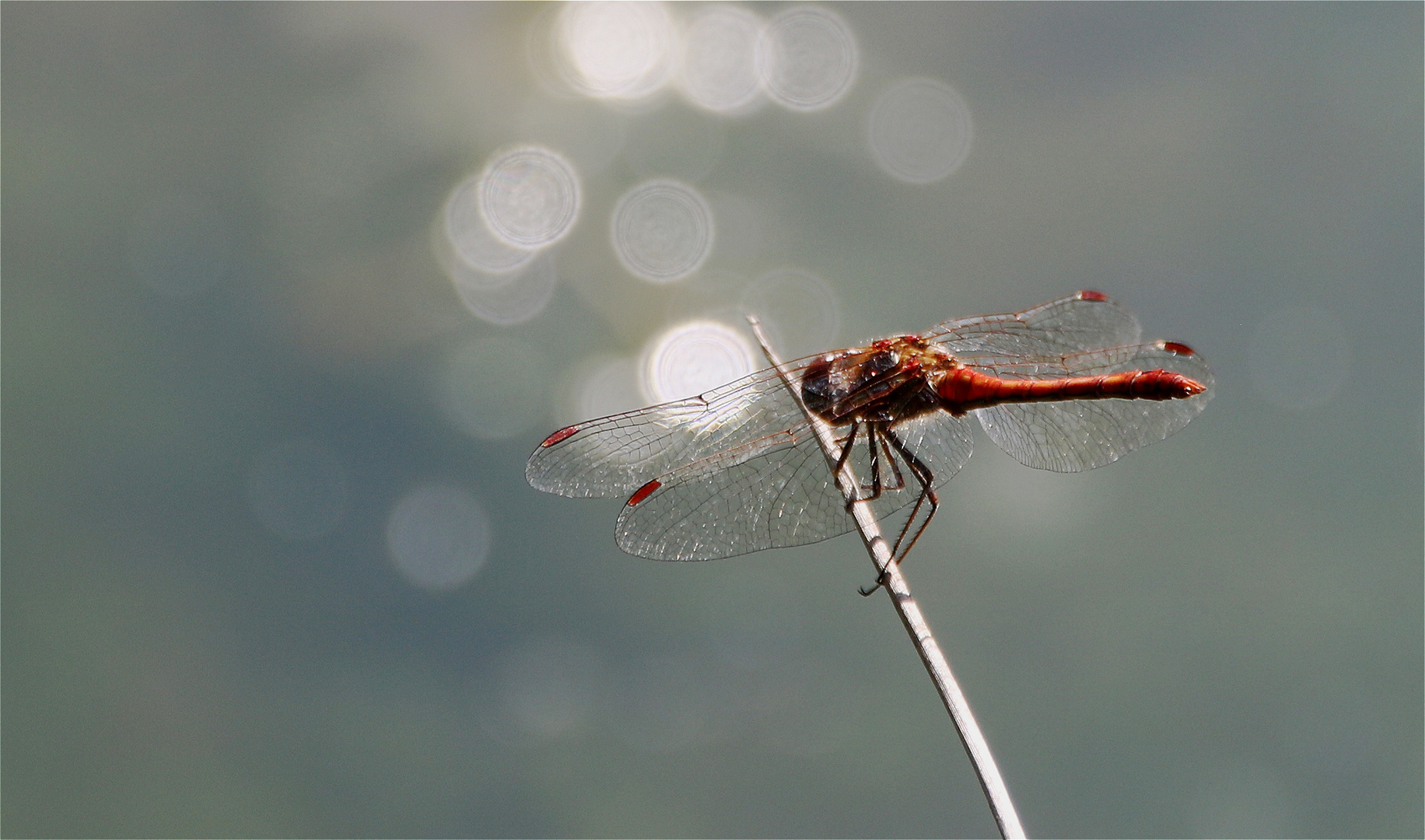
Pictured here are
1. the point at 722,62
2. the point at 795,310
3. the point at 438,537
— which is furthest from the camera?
the point at 722,62

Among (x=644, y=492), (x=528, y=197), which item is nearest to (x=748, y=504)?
(x=644, y=492)

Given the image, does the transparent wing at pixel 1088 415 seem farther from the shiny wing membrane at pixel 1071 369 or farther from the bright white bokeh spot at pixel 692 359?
the bright white bokeh spot at pixel 692 359

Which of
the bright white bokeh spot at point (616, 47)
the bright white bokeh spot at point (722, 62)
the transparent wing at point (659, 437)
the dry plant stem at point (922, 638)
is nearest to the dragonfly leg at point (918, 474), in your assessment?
the dry plant stem at point (922, 638)

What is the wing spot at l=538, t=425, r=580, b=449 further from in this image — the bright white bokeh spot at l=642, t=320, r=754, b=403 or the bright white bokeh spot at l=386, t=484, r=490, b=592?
the bright white bokeh spot at l=642, t=320, r=754, b=403

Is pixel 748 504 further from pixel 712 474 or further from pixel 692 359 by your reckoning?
pixel 692 359

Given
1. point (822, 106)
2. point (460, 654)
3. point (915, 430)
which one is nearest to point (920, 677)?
point (915, 430)

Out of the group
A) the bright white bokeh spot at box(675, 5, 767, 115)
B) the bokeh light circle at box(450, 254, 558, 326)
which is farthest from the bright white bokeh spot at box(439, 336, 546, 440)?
the bright white bokeh spot at box(675, 5, 767, 115)
